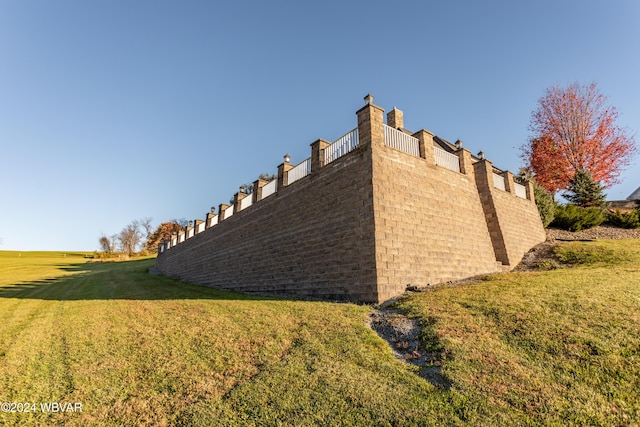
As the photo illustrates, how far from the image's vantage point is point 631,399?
3.88 m

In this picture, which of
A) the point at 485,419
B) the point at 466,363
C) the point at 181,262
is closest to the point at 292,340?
the point at 466,363

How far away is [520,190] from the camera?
1812cm

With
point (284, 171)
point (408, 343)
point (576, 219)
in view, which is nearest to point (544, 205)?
point (576, 219)

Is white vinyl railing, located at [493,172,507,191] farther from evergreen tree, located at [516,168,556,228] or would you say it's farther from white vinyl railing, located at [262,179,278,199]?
white vinyl railing, located at [262,179,278,199]

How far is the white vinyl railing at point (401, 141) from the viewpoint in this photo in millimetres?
11641

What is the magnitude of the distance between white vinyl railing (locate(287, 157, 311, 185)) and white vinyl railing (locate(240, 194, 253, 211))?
406 centimetres

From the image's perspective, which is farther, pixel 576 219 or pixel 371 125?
pixel 576 219

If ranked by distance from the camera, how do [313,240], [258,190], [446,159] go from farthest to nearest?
[258,190]
[446,159]
[313,240]

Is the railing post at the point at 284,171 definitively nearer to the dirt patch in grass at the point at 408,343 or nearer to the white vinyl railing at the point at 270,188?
the white vinyl railing at the point at 270,188

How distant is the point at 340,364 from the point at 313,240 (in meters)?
6.78

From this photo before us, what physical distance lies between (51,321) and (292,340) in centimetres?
712

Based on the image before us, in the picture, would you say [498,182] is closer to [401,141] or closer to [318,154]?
[401,141]

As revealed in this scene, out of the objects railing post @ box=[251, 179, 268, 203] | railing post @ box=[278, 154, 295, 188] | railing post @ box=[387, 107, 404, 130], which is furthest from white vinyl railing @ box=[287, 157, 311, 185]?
railing post @ box=[387, 107, 404, 130]

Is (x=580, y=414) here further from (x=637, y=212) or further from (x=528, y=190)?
(x=637, y=212)
